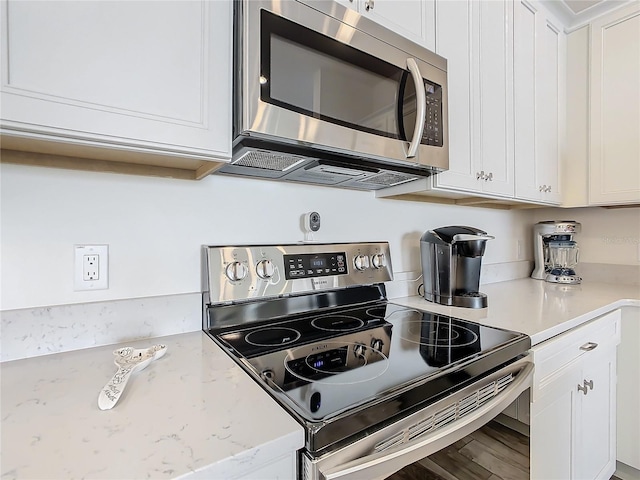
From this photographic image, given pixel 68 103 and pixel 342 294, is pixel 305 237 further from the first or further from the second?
pixel 68 103

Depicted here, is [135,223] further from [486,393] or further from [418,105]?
[486,393]

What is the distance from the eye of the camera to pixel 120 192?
0.91 meters

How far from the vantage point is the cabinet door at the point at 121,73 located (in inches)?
22.8

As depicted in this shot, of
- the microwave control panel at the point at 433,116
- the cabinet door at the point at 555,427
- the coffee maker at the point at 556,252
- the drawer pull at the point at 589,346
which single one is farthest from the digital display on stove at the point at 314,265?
the coffee maker at the point at 556,252

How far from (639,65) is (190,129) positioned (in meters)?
2.41

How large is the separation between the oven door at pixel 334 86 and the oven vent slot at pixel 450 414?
2.28ft

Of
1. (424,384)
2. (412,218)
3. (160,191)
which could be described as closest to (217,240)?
(160,191)

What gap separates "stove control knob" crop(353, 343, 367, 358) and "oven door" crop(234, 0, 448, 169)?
0.55m

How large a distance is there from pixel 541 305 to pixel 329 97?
1.25m

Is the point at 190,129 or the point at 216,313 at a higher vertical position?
the point at 190,129

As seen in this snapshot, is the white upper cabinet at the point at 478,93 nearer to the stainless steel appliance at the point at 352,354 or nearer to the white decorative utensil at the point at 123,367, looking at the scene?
the stainless steel appliance at the point at 352,354

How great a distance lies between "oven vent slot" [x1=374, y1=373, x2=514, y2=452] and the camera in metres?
0.60

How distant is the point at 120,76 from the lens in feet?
2.17

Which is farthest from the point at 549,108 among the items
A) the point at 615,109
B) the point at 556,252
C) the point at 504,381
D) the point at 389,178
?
the point at 504,381
